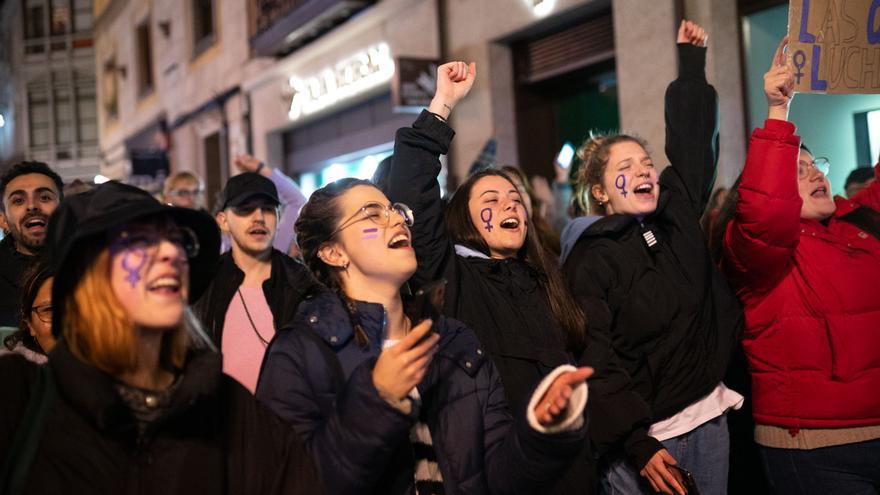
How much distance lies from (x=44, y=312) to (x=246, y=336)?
1149 millimetres

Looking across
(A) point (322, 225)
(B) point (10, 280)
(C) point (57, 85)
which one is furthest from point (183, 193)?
(C) point (57, 85)

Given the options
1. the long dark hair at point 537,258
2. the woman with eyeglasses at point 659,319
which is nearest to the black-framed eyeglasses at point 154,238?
the long dark hair at point 537,258

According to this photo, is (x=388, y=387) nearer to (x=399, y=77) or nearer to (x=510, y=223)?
(x=510, y=223)

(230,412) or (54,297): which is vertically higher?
(54,297)

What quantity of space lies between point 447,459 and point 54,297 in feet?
3.95

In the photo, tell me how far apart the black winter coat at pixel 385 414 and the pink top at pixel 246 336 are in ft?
4.82

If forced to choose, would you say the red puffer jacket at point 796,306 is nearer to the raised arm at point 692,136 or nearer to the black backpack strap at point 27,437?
the raised arm at point 692,136

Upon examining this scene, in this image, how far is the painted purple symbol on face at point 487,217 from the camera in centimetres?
371

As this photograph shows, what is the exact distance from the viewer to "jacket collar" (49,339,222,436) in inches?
73.3

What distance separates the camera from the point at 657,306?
3598 mm

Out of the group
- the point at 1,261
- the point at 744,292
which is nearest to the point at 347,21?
the point at 1,261

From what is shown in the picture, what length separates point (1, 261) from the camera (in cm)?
466

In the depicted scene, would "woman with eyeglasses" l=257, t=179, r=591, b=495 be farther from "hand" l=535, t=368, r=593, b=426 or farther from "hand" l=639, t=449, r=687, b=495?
"hand" l=639, t=449, r=687, b=495

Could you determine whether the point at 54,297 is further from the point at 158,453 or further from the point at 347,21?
the point at 347,21
